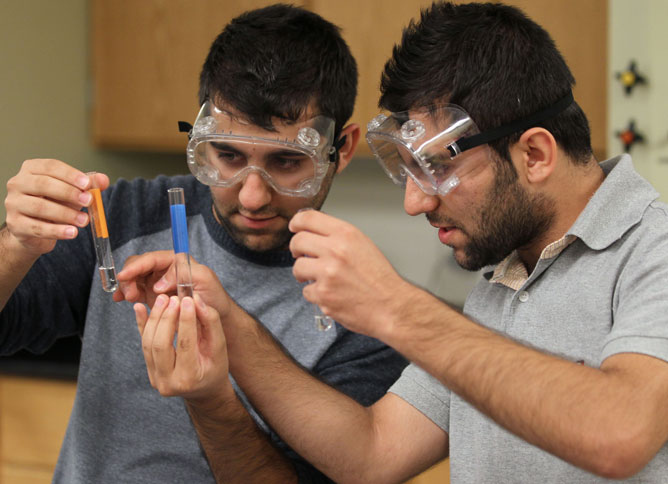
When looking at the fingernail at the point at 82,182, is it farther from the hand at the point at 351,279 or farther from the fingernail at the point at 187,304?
the hand at the point at 351,279

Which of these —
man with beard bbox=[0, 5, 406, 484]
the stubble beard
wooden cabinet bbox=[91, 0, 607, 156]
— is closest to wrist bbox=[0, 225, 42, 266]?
man with beard bbox=[0, 5, 406, 484]

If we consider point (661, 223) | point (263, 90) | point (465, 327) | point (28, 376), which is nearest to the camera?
point (465, 327)

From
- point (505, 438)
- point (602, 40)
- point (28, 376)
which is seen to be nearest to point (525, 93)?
point (505, 438)

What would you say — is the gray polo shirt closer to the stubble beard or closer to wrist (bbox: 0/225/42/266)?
the stubble beard

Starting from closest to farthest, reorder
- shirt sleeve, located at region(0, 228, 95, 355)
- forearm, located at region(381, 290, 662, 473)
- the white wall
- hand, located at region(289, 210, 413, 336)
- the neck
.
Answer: forearm, located at region(381, 290, 662, 473), hand, located at region(289, 210, 413, 336), the neck, shirt sleeve, located at region(0, 228, 95, 355), the white wall

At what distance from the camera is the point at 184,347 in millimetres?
1201

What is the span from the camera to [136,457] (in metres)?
1.54

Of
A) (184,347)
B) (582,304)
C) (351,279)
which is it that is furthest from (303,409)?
(582,304)

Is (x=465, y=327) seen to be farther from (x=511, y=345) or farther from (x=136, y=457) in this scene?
(x=136, y=457)

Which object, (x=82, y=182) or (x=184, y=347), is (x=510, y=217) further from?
(x=82, y=182)

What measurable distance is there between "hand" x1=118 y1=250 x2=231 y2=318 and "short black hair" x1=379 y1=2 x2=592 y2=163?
0.44 meters

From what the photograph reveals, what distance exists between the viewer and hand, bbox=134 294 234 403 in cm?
119

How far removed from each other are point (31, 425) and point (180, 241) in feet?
5.90

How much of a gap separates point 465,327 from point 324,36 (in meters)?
0.79
